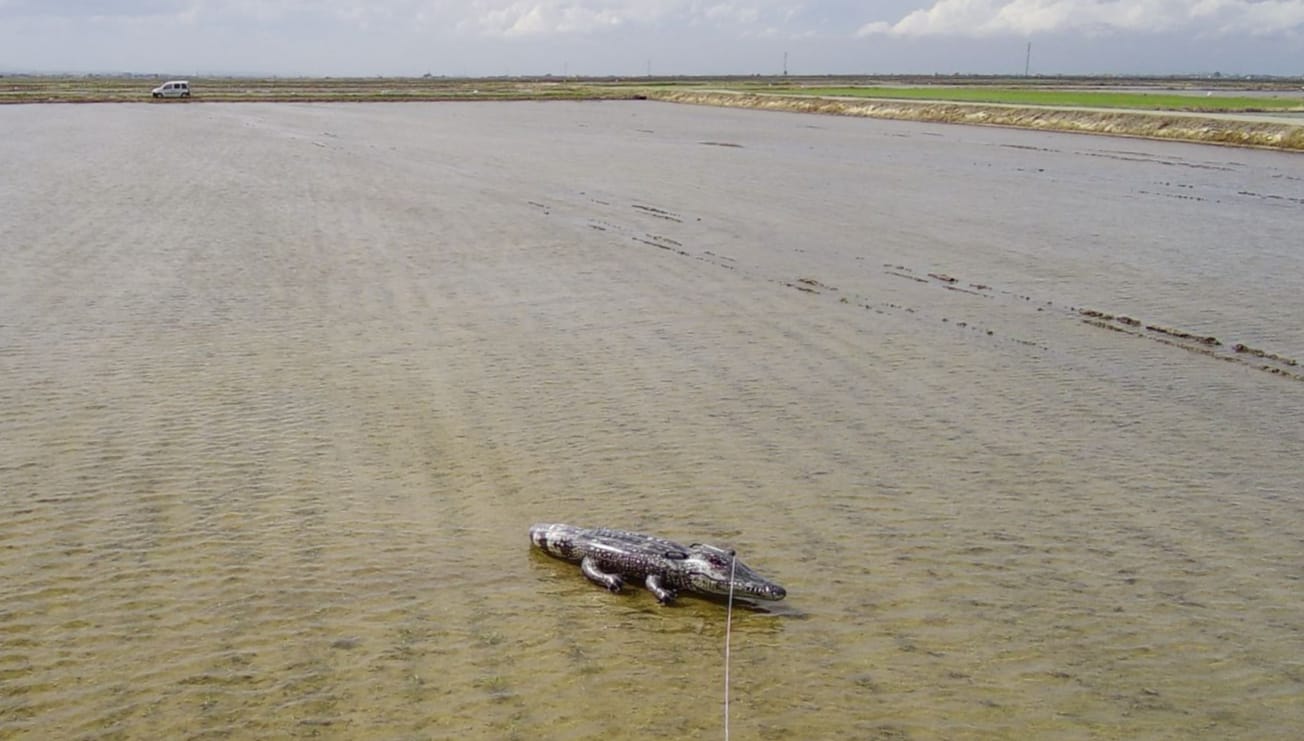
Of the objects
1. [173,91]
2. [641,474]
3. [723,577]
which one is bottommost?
[641,474]

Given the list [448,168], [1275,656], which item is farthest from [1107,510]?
[448,168]

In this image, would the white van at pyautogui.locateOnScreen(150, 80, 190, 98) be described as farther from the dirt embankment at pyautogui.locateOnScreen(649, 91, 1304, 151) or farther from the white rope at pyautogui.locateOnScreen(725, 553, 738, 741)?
the white rope at pyautogui.locateOnScreen(725, 553, 738, 741)

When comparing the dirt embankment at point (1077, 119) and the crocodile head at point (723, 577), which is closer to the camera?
the crocodile head at point (723, 577)

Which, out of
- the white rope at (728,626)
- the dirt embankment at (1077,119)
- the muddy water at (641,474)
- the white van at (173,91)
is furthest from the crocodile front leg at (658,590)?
the white van at (173,91)

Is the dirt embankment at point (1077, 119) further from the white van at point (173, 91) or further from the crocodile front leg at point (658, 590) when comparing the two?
the crocodile front leg at point (658, 590)

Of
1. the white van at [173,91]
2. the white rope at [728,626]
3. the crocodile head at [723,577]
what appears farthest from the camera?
the white van at [173,91]

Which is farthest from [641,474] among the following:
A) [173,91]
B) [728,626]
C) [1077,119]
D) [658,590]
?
[173,91]

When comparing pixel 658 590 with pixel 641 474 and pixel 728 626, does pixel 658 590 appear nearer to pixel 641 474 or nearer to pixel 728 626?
pixel 728 626

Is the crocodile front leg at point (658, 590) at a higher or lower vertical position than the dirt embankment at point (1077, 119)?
lower
